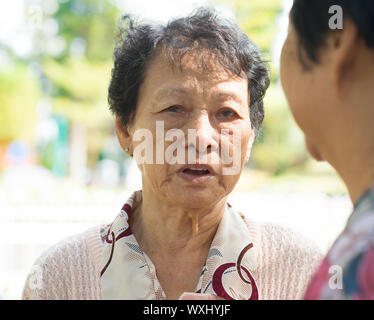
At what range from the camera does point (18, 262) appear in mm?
5496

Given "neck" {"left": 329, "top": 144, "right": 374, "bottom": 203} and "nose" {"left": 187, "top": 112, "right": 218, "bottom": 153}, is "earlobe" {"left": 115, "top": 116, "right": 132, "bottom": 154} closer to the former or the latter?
"nose" {"left": 187, "top": 112, "right": 218, "bottom": 153}

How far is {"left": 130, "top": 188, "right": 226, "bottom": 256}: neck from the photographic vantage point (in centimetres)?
158

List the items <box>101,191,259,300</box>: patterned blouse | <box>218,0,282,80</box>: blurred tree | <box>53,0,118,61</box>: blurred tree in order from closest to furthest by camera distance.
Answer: <box>101,191,259,300</box>: patterned blouse → <box>218,0,282,80</box>: blurred tree → <box>53,0,118,61</box>: blurred tree

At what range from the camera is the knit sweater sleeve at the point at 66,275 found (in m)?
1.52

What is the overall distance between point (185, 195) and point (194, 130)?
202mm

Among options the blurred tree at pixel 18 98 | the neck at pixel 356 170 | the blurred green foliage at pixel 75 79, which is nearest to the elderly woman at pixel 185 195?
the neck at pixel 356 170

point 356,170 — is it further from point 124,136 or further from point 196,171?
point 124,136

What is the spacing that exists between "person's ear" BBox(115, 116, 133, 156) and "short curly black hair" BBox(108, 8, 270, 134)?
0.9 inches

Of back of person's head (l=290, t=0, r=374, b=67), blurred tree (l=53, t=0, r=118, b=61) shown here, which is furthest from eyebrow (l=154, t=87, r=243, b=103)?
blurred tree (l=53, t=0, r=118, b=61)

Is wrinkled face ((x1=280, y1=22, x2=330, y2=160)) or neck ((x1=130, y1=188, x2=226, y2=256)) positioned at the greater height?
wrinkled face ((x1=280, y1=22, x2=330, y2=160))

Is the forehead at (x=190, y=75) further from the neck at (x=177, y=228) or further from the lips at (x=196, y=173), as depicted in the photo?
the neck at (x=177, y=228)

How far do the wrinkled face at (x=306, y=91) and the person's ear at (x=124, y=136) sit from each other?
2.88ft

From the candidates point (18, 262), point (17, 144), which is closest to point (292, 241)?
point (18, 262)

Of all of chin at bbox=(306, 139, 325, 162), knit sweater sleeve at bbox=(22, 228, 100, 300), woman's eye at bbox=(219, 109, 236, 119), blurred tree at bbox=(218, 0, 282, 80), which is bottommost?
knit sweater sleeve at bbox=(22, 228, 100, 300)
